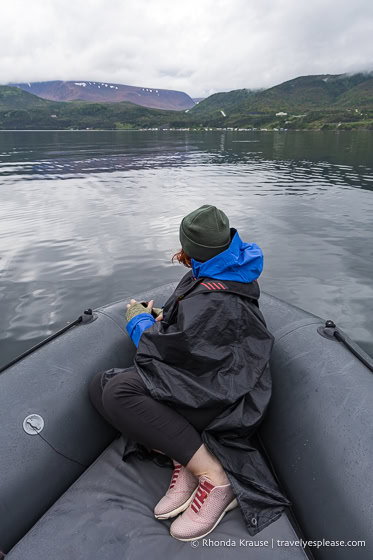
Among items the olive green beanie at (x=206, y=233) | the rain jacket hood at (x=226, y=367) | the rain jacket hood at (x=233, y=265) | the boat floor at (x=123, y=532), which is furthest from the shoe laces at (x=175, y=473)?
the olive green beanie at (x=206, y=233)

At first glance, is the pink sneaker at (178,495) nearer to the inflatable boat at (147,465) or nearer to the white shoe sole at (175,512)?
the white shoe sole at (175,512)

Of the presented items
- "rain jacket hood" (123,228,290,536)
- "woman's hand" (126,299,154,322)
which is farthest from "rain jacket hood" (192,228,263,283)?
"woman's hand" (126,299,154,322)

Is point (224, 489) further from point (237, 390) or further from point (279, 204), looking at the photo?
point (279, 204)

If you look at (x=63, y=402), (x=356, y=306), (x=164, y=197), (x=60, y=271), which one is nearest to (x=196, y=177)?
(x=164, y=197)

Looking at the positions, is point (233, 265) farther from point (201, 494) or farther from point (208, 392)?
point (201, 494)

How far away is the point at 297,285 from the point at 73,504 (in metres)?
6.06

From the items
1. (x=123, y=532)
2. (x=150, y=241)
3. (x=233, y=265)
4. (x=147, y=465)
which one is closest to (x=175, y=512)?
(x=123, y=532)

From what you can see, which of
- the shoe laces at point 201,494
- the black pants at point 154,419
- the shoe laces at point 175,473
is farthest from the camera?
the shoe laces at point 175,473

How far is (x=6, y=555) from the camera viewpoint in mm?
2051

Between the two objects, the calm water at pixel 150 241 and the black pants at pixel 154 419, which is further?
the calm water at pixel 150 241

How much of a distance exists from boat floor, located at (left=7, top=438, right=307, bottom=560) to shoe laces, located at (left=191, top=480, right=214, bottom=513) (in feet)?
0.57

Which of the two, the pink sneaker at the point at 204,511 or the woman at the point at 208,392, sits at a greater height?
the woman at the point at 208,392

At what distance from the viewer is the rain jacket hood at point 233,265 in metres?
2.43

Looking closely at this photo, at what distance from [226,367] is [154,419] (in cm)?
59
